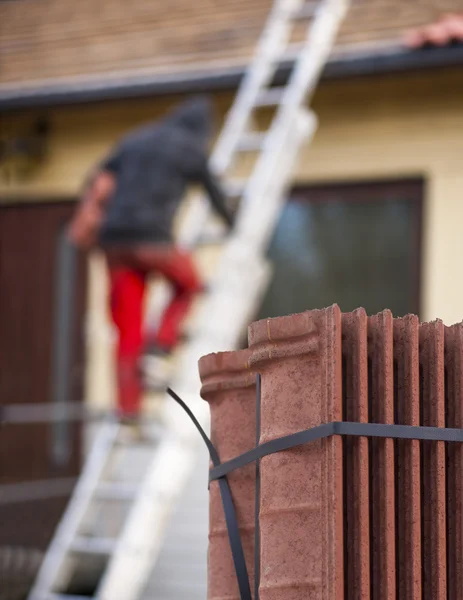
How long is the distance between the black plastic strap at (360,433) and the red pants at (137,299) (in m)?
3.83

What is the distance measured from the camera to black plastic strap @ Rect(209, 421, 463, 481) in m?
2.30

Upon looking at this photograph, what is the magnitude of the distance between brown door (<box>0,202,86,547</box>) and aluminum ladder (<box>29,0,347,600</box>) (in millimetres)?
1281

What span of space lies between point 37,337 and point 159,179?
330 centimetres

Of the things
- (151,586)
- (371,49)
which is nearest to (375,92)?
(371,49)

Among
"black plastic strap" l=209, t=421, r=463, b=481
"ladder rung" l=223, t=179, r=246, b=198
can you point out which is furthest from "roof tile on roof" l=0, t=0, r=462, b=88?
"black plastic strap" l=209, t=421, r=463, b=481

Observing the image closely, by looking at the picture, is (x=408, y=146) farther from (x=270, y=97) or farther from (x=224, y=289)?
(x=224, y=289)

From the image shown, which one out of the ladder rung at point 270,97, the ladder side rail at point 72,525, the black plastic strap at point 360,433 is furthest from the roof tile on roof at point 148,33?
the black plastic strap at point 360,433

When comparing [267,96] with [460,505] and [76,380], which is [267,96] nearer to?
[76,380]

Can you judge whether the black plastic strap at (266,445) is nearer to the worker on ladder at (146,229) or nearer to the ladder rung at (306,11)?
the worker on ladder at (146,229)

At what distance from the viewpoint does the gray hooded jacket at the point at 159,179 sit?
20.6 feet

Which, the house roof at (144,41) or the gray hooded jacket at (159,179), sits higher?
the house roof at (144,41)

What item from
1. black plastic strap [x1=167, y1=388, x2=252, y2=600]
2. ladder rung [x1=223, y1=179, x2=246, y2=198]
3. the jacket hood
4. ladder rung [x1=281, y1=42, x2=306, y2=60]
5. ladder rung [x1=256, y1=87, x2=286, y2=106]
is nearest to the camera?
black plastic strap [x1=167, y1=388, x2=252, y2=600]

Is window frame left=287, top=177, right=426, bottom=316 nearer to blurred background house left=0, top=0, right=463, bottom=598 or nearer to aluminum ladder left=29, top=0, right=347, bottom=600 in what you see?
blurred background house left=0, top=0, right=463, bottom=598

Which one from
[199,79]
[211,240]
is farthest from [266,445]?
[199,79]
